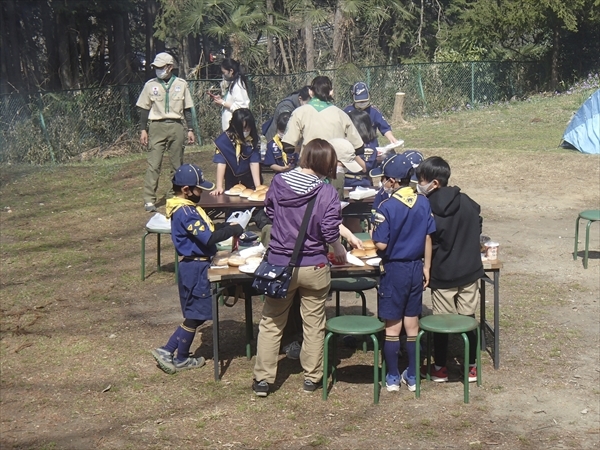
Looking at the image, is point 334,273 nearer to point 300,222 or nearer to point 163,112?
point 300,222

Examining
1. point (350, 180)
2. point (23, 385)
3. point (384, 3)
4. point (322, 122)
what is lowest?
point (23, 385)

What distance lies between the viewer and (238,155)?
9.40 meters

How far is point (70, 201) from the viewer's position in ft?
46.3

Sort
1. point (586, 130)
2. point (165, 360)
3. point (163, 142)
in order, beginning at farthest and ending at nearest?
point (586, 130)
point (163, 142)
point (165, 360)

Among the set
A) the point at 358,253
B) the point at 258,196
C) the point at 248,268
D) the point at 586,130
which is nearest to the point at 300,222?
the point at 248,268

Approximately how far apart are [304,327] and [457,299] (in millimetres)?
1133

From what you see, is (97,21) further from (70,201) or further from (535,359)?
(535,359)

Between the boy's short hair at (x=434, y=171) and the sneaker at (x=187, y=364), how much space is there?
89.2 inches

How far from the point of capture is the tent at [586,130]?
17203 millimetres

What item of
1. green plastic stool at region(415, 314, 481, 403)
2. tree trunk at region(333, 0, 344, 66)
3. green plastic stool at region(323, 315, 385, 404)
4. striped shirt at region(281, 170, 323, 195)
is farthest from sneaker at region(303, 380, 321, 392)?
tree trunk at region(333, 0, 344, 66)

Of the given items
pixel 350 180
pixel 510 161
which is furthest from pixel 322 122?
pixel 510 161

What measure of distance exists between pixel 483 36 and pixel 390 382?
923 inches

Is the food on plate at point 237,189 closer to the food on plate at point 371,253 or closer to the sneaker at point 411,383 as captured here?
the food on plate at point 371,253

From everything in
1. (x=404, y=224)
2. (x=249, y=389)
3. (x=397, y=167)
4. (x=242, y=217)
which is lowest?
(x=249, y=389)
